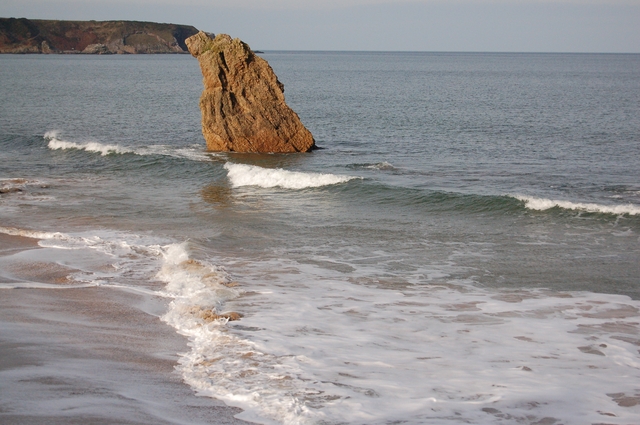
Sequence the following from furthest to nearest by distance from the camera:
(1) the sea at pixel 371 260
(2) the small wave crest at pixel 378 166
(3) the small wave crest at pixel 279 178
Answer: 1. (2) the small wave crest at pixel 378 166
2. (3) the small wave crest at pixel 279 178
3. (1) the sea at pixel 371 260

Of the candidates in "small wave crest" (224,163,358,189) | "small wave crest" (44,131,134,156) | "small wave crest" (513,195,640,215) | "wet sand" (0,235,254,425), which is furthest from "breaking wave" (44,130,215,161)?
"wet sand" (0,235,254,425)

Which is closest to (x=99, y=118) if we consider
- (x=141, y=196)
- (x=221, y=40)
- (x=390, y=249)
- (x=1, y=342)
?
(x=221, y=40)

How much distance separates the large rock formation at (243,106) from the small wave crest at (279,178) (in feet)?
13.4

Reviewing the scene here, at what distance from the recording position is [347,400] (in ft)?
23.6

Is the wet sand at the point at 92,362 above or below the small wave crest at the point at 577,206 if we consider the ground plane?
below

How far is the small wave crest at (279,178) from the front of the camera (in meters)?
22.1

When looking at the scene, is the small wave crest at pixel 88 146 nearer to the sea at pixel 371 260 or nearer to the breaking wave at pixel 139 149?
the breaking wave at pixel 139 149

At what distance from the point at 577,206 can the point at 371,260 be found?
24.2ft

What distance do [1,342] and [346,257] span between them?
297 inches

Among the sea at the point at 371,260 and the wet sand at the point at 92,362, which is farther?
the sea at the point at 371,260

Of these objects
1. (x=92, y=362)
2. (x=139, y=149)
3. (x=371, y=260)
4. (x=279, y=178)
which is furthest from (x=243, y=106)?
(x=92, y=362)

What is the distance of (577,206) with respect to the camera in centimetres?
1808

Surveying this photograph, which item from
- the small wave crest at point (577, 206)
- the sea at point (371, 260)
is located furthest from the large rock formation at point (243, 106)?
the small wave crest at point (577, 206)

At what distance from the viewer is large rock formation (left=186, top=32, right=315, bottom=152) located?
2733 centimetres
